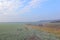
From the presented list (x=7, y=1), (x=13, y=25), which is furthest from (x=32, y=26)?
(x=7, y=1)

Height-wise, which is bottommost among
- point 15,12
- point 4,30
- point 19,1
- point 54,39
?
point 54,39

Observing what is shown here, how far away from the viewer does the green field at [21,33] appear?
2.59 m

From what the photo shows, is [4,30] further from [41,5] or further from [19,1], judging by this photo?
[41,5]

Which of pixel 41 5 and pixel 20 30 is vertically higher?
pixel 41 5

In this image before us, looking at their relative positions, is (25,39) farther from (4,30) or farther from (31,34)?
(4,30)

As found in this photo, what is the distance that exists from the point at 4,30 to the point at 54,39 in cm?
82

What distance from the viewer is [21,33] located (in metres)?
2.62

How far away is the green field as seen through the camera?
259cm

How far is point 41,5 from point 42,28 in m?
0.38

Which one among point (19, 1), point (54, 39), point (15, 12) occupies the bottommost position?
point (54, 39)

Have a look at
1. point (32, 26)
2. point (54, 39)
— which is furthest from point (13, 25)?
point (54, 39)

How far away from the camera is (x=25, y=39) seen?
2.61 metres

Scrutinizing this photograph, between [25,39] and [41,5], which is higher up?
[41,5]

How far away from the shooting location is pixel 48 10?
2.64m
